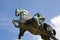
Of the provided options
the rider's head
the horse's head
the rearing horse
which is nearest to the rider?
the rider's head

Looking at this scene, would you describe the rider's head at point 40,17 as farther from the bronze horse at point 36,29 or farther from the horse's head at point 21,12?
the horse's head at point 21,12

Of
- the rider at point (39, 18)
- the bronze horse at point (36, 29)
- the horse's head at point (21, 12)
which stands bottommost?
the bronze horse at point (36, 29)

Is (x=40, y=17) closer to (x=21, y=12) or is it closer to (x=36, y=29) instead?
(x=36, y=29)

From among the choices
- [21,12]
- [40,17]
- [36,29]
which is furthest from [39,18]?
[21,12]

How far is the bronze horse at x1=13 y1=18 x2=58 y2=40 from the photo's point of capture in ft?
78.1

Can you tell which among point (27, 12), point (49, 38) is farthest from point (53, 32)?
point (27, 12)

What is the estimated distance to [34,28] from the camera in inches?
942

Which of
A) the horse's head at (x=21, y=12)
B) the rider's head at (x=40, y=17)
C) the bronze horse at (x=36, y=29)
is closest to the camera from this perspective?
the bronze horse at (x=36, y=29)

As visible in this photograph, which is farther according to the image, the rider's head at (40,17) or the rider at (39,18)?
the rider's head at (40,17)

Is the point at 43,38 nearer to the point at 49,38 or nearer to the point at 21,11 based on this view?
the point at 49,38

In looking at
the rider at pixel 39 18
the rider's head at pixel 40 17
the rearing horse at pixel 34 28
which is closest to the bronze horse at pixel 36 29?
the rearing horse at pixel 34 28

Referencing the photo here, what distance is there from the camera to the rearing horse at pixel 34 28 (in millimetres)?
23797

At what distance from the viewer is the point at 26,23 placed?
78.1 feet

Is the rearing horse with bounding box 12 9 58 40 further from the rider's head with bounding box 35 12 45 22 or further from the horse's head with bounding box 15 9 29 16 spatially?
the rider's head with bounding box 35 12 45 22
